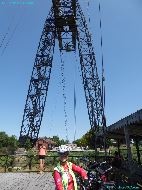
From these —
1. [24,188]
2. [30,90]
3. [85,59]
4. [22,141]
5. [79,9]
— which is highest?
[79,9]

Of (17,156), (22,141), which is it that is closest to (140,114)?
(17,156)

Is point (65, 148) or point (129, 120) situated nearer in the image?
point (65, 148)

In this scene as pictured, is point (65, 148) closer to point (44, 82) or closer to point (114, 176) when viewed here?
point (114, 176)

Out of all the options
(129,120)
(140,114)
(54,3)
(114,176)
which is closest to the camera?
(140,114)

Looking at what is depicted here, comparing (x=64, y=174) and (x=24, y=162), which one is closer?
(x=64, y=174)

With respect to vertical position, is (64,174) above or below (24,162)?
below

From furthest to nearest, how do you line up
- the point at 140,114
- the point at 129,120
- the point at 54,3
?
the point at 54,3
the point at 129,120
the point at 140,114

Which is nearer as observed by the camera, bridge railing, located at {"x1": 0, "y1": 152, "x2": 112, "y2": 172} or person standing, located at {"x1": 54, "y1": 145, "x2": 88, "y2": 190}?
person standing, located at {"x1": 54, "y1": 145, "x2": 88, "y2": 190}

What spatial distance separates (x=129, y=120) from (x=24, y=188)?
4775 mm

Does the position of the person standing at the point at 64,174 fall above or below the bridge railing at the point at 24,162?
below

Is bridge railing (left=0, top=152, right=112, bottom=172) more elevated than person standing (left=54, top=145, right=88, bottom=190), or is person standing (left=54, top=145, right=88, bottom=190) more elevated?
bridge railing (left=0, top=152, right=112, bottom=172)

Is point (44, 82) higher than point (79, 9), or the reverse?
point (79, 9)

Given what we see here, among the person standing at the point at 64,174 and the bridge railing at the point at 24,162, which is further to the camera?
the bridge railing at the point at 24,162

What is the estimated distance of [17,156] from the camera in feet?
80.1
